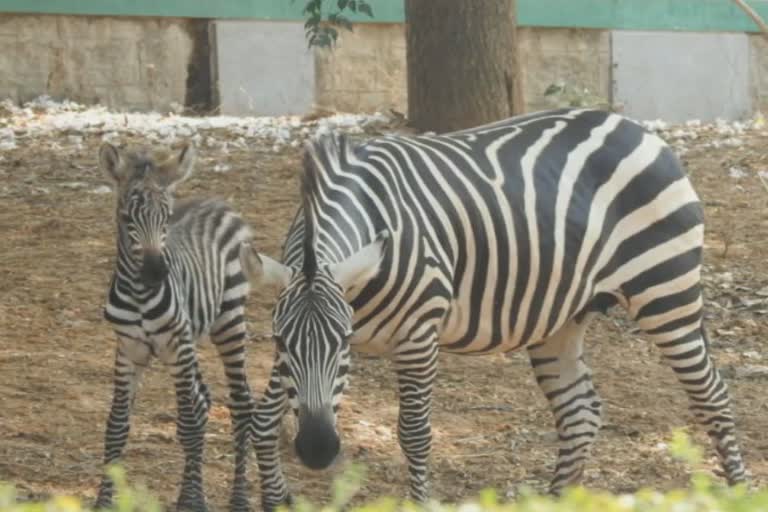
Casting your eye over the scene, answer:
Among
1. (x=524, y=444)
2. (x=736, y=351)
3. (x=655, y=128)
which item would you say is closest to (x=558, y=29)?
(x=655, y=128)

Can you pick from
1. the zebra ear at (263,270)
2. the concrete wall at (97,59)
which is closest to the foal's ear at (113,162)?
the zebra ear at (263,270)

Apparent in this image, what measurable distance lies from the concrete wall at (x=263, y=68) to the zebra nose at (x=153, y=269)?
981 cm

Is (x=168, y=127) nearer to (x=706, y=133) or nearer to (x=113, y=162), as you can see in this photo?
(x=706, y=133)

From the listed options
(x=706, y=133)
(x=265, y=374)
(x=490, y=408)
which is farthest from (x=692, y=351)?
(x=706, y=133)

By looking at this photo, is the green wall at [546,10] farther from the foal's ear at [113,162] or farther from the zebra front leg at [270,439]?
the zebra front leg at [270,439]

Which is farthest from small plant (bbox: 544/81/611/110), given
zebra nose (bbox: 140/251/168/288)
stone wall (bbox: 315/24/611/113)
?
zebra nose (bbox: 140/251/168/288)

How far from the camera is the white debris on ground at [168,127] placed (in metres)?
13.5

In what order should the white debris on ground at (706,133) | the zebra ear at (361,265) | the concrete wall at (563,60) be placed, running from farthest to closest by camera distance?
the concrete wall at (563,60) → the white debris on ground at (706,133) → the zebra ear at (361,265)

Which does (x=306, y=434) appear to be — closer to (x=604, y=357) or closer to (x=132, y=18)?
(x=604, y=357)

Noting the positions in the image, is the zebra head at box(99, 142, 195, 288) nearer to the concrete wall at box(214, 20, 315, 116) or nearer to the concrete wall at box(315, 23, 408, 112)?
the concrete wall at box(214, 20, 315, 116)

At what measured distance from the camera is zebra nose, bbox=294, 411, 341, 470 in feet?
19.2

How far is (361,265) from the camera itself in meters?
6.34

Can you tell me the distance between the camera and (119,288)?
293 inches

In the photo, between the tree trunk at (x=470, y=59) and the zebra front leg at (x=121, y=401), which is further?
the tree trunk at (x=470, y=59)
